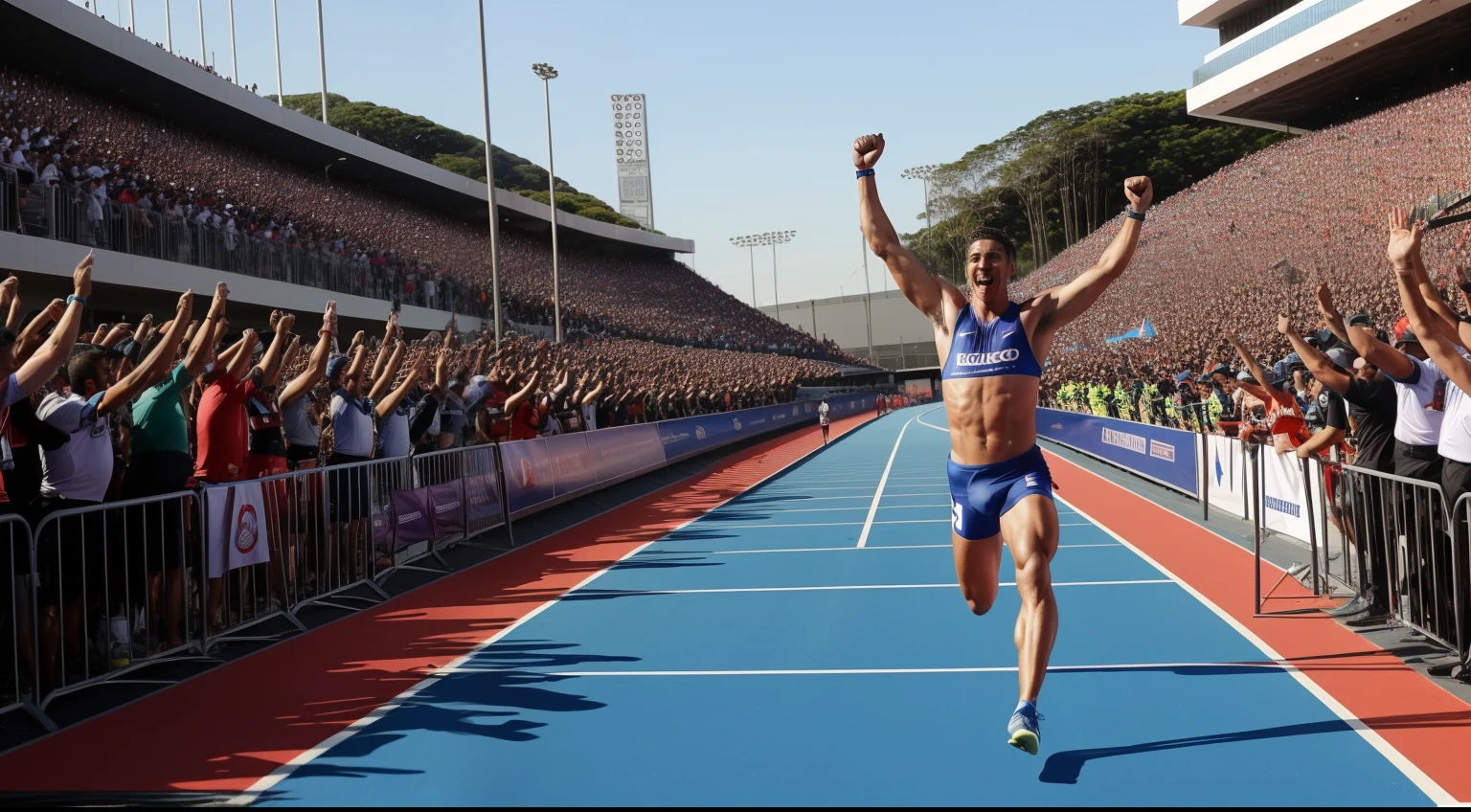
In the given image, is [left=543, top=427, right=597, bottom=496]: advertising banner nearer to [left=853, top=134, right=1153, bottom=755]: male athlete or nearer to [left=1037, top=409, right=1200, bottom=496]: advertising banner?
[left=1037, top=409, right=1200, bottom=496]: advertising banner

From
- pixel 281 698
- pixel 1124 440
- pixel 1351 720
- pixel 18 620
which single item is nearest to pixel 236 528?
pixel 281 698

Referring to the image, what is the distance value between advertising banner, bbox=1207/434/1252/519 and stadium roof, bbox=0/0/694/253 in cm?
3038

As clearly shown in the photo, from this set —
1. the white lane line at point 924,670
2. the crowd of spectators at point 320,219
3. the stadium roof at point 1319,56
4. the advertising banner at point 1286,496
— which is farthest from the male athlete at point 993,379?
the stadium roof at point 1319,56

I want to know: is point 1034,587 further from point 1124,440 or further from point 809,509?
point 1124,440

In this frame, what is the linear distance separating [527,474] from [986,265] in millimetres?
10796

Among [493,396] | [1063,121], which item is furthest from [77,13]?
[1063,121]

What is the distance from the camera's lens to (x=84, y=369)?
734 centimetres

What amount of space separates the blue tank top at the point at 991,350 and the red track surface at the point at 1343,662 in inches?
95.5

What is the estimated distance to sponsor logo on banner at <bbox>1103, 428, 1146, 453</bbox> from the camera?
819 inches

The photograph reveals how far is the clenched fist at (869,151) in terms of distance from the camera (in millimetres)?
6184

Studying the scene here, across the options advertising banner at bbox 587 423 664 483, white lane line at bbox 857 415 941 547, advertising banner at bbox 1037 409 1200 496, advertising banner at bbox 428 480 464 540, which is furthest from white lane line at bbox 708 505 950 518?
advertising banner at bbox 428 480 464 540

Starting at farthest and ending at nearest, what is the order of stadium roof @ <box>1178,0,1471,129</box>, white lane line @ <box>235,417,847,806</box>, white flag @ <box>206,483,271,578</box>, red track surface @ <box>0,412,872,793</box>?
1. stadium roof @ <box>1178,0,1471,129</box>
2. white flag @ <box>206,483,271,578</box>
3. red track surface @ <box>0,412,872,793</box>
4. white lane line @ <box>235,417,847,806</box>

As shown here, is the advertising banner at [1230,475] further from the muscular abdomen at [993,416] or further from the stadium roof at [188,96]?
the stadium roof at [188,96]

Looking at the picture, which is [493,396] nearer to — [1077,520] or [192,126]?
[1077,520]
